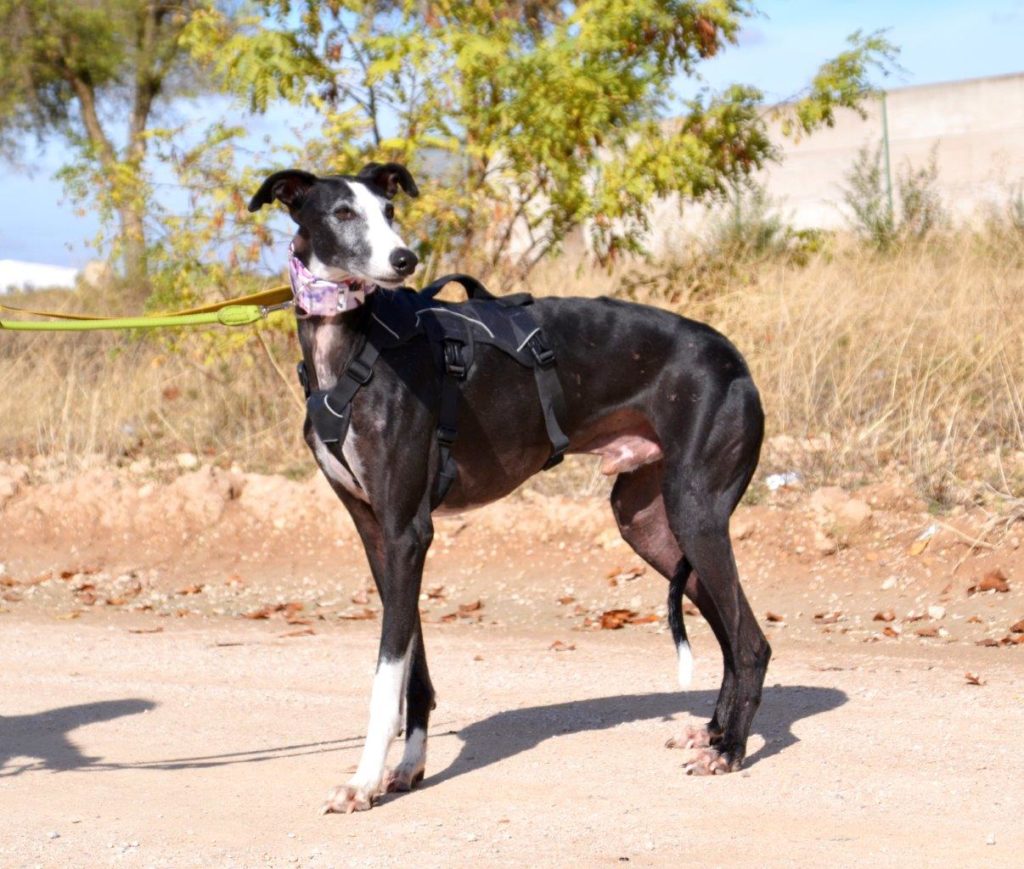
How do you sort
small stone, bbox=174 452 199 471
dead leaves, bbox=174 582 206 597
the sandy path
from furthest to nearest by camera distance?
small stone, bbox=174 452 199 471 → dead leaves, bbox=174 582 206 597 → the sandy path

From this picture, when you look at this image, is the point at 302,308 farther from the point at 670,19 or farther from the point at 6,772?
the point at 670,19

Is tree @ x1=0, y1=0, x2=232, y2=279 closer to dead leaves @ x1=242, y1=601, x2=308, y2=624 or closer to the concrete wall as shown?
the concrete wall

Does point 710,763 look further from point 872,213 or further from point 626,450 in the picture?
point 872,213

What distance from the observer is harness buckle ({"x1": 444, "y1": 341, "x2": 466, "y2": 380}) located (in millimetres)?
5285

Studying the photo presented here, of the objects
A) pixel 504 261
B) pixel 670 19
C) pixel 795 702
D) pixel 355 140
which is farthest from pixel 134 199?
pixel 795 702

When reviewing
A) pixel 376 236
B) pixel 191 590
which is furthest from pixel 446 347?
pixel 191 590

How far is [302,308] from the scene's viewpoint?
5.06 meters

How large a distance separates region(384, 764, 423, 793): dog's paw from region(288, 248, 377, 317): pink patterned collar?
159 cm

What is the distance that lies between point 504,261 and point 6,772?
791cm

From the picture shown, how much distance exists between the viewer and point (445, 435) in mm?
5223

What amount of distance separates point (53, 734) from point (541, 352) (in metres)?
2.60

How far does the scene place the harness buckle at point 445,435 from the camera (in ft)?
17.1

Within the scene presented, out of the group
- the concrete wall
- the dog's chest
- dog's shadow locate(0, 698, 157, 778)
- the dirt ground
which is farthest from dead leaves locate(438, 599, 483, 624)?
the concrete wall

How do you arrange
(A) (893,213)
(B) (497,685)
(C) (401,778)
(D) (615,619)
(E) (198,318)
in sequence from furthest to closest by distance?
1. (A) (893,213)
2. (D) (615,619)
3. (B) (497,685)
4. (E) (198,318)
5. (C) (401,778)
